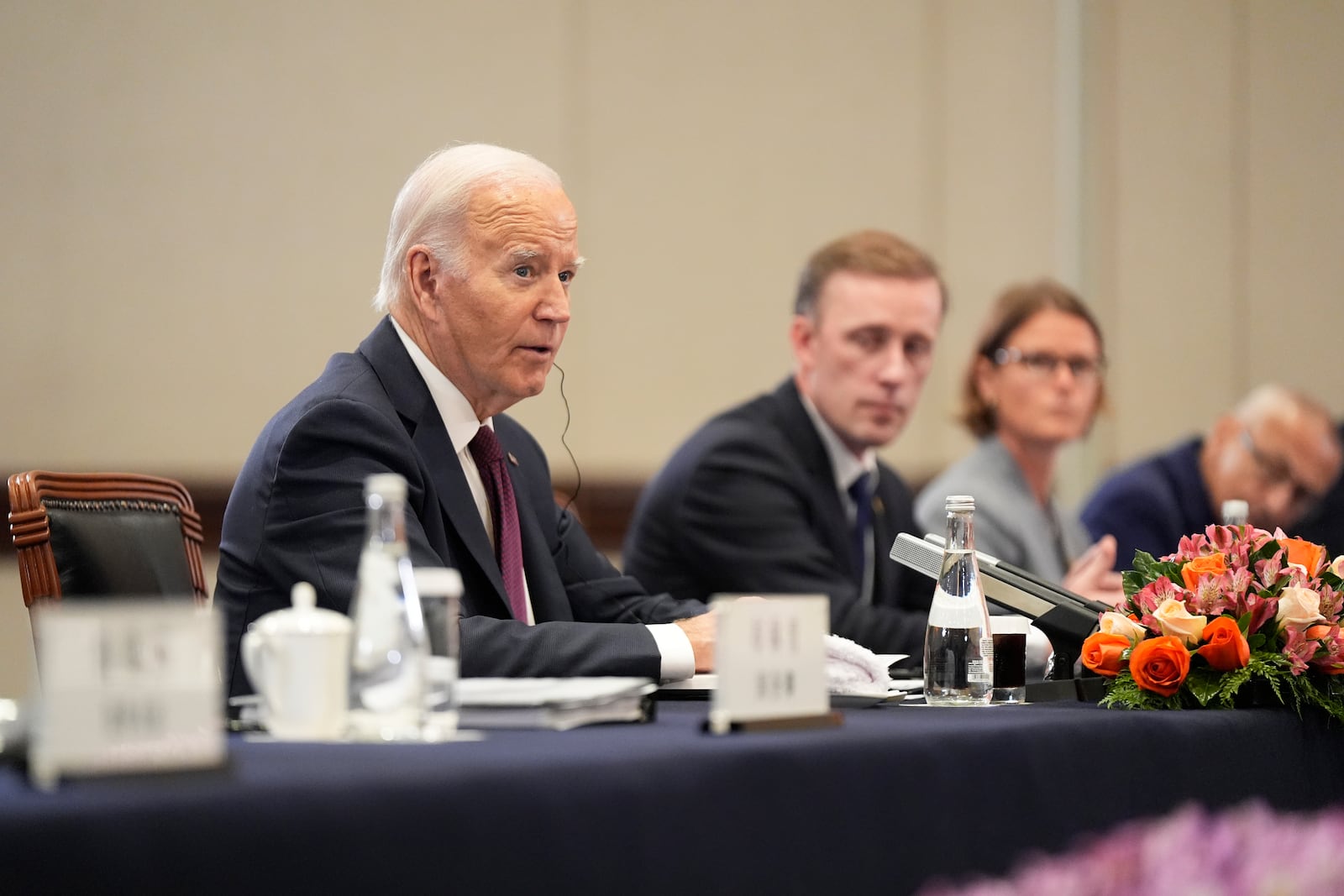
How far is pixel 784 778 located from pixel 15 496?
1.19m

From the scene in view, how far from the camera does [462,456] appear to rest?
2172mm

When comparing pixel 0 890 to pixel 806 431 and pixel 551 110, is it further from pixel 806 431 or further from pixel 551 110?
pixel 551 110

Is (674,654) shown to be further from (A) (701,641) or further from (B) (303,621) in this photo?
(B) (303,621)

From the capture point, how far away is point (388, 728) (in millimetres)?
1182

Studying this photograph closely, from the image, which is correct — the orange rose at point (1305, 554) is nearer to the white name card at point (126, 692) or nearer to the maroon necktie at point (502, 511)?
the maroon necktie at point (502, 511)

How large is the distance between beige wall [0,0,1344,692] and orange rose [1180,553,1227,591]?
9.66 feet

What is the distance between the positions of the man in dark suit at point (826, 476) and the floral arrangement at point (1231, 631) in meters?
0.97

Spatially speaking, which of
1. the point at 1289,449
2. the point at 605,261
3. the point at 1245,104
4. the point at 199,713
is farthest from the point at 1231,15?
the point at 199,713

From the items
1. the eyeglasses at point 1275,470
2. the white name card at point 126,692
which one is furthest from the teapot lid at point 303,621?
the eyeglasses at point 1275,470

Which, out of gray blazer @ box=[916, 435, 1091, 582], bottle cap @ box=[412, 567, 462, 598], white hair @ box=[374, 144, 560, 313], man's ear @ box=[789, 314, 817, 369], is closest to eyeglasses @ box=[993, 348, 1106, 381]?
gray blazer @ box=[916, 435, 1091, 582]

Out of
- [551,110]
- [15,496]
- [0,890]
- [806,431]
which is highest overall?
[551,110]

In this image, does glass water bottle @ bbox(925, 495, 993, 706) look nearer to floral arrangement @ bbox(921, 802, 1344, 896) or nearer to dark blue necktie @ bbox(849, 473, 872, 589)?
floral arrangement @ bbox(921, 802, 1344, 896)

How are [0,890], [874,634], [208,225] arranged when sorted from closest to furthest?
[0,890] → [874,634] → [208,225]

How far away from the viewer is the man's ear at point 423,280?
7.09ft
